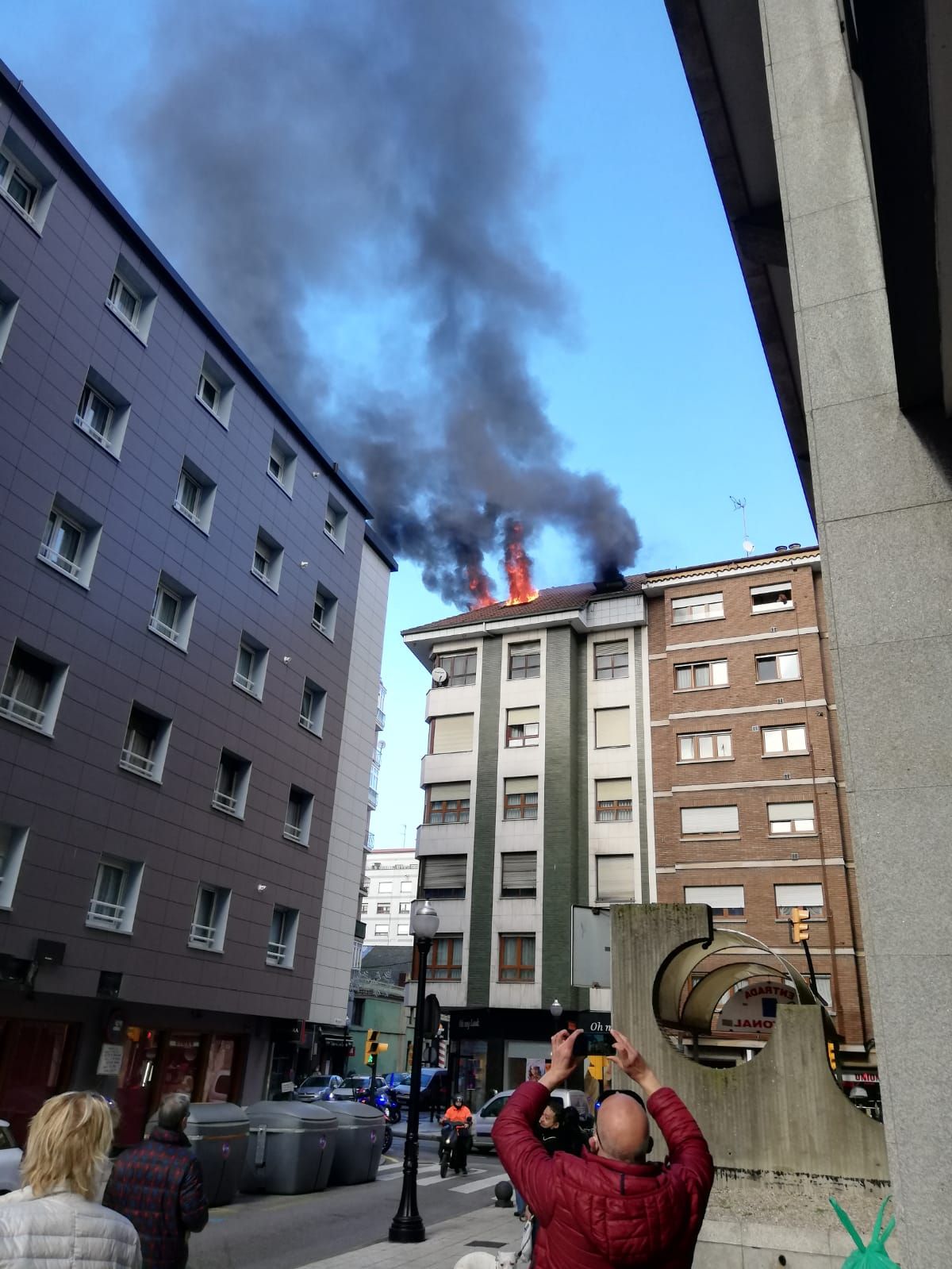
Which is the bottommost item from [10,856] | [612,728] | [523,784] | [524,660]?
[10,856]

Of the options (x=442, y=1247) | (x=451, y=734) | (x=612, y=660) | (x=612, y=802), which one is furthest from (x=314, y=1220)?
(x=612, y=660)

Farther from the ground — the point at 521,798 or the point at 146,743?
the point at 521,798

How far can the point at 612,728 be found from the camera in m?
39.5

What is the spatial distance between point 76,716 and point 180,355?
991 cm

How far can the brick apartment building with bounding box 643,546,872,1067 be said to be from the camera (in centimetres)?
3162

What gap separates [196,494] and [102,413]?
3.53m

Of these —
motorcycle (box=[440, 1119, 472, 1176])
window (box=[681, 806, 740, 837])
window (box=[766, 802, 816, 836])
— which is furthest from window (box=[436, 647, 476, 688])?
motorcycle (box=[440, 1119, 472, 1176])

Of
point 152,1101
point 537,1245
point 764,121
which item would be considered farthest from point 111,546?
point 537,1245

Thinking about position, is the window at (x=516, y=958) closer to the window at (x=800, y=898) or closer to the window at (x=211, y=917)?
the window at (x=800, y=898)

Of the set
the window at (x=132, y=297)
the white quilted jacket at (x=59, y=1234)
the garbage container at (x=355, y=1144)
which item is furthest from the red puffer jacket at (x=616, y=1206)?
the window at (x=132, y=297)

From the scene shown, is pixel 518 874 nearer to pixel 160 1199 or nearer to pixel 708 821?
pixel 708 821

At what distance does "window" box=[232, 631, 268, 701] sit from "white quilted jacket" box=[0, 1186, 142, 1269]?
22.2 m

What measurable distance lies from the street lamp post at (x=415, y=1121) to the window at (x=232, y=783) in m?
10.7

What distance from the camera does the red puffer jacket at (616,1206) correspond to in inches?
103
